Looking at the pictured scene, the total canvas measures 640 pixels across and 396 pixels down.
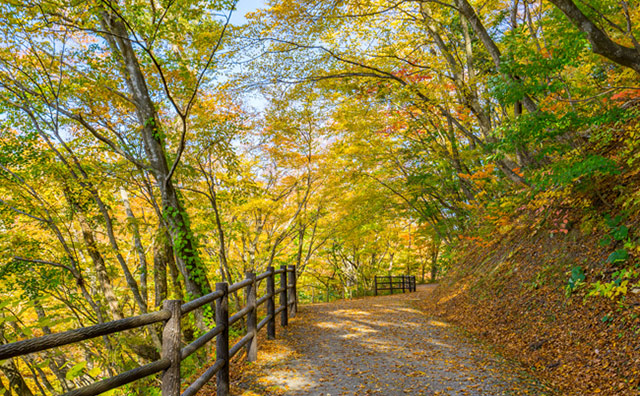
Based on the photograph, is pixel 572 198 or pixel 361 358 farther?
pixel 572 198

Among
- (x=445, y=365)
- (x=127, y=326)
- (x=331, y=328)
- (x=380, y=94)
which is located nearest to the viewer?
(x=127, y=326)

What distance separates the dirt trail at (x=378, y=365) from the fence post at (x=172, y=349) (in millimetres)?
1465

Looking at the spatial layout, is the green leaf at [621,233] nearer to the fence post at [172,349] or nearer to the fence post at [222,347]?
the fence post at [222,347]

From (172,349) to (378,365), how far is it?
311 cm

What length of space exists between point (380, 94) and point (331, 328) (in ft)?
21.5

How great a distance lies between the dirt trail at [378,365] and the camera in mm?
4305

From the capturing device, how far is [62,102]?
767cm

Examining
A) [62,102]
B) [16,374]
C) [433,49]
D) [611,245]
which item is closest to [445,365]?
[611,245]

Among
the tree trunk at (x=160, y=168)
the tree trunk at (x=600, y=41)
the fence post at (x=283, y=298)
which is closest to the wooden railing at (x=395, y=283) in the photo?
the fence post at (x=283, y=298)

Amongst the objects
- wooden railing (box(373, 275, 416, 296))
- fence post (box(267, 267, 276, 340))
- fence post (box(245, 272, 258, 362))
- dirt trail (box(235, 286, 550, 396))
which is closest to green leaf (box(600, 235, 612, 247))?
dirt trail (box(235, 286, 550, 396))

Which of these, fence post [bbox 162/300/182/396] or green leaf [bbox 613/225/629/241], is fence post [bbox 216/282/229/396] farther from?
green leaf [bbox 613/225/629/241]

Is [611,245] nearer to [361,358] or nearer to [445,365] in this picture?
[445,365]

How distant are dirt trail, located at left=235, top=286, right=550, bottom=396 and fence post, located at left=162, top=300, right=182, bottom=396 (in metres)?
1.47

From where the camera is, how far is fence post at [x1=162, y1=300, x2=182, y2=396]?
3.08 meters
